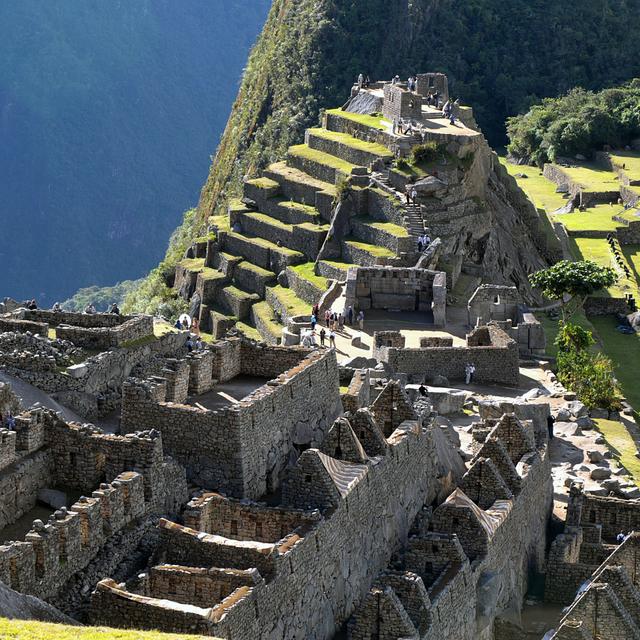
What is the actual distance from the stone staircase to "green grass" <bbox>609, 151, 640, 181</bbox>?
112ft

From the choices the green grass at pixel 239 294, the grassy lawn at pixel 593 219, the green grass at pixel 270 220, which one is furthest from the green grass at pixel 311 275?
the grassy lawn at pixel 593 219

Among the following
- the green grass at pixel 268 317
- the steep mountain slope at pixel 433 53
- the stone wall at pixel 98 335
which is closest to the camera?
the stone wall at pixel 98 335

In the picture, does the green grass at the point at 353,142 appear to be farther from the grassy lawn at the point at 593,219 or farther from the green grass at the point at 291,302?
the grassy lawn at the point at 593,219

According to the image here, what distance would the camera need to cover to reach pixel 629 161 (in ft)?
382

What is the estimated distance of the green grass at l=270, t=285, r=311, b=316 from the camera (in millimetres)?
64406

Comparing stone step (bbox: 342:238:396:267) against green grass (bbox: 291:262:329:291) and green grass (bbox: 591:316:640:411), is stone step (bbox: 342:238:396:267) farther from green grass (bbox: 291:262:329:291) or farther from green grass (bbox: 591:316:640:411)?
→ green grass (bbox: 591:316:640:411)

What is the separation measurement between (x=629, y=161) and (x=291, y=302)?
178ft

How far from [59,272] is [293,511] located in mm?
116855

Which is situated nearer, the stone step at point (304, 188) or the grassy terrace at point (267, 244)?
the grassy terrace at point (267, 244)

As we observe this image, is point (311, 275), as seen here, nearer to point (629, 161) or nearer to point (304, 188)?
point (304, 188)

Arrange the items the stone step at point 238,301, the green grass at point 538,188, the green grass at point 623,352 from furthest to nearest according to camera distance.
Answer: the green grass at point 538,188
the stone step at point 238,301
the green grass at point 623,352

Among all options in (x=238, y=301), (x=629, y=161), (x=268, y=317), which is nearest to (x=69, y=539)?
(x=268, y=317)

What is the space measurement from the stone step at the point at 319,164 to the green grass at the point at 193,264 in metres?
5.62

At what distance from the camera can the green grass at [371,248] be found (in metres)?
65.6
